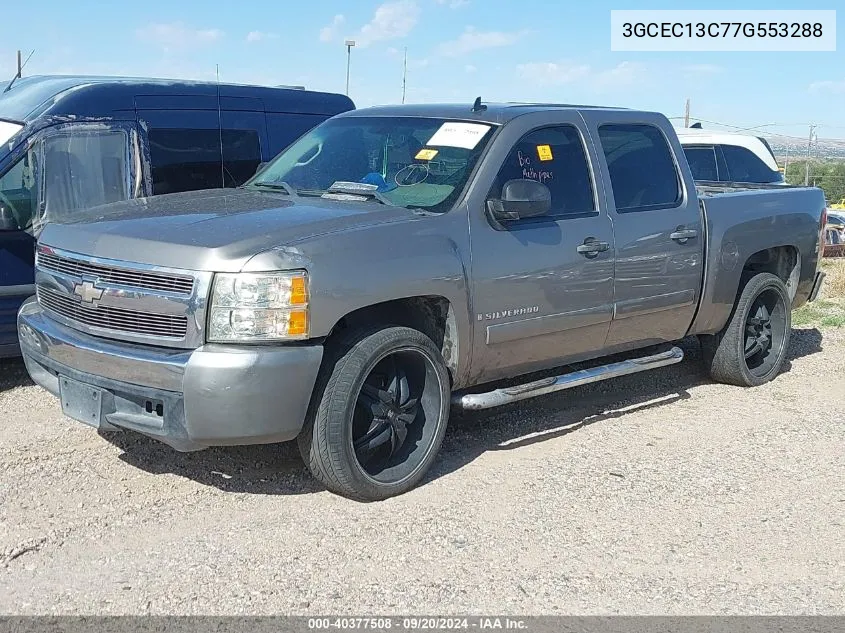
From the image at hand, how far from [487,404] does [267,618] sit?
188cm

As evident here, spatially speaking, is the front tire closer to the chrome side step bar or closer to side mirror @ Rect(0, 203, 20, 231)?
the chrome side step bar

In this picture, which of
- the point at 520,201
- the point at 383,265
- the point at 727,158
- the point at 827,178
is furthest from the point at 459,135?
the point at 827,178

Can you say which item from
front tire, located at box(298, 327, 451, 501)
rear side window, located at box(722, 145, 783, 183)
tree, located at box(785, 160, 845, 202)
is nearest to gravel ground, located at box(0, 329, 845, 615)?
front tire, located at box(298, 327, 451, 501)

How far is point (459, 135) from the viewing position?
548cm

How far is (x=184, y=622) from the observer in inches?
139

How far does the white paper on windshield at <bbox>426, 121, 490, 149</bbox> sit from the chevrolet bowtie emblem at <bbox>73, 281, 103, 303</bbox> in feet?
6.55

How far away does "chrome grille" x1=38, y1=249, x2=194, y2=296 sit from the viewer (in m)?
4.24

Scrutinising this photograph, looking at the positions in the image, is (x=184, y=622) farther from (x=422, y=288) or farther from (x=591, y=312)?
(x=591, y=312)

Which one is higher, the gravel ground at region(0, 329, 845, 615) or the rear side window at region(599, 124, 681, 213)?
the rear side window at region(599, 124, 681, 213)

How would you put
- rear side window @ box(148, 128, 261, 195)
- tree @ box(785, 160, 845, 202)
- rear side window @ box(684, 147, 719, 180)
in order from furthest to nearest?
tree @ box(785, 160, 845, 202) → rear side window @ box(684, 147, 719, 180) → rear side window @ box(148, 128, 261, 195)

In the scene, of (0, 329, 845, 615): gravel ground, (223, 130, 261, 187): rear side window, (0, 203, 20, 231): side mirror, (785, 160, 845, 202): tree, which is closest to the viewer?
(0, 329, 845, 615): gravel ground

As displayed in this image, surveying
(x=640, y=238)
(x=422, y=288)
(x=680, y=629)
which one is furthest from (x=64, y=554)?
(x=640, y=238)

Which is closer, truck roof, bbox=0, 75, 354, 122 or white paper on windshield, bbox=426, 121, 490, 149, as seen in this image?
white paper on windshield, bbox=426, 121, 490, 149

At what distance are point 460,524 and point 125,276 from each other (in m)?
1.86
